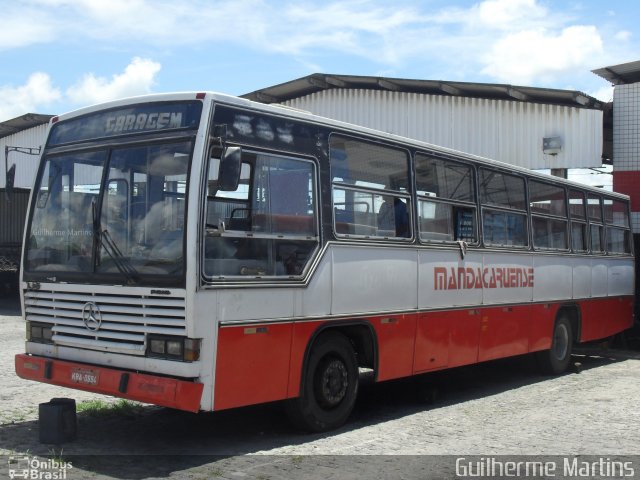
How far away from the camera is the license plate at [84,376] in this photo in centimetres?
707

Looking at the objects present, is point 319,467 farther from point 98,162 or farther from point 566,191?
point 566,191

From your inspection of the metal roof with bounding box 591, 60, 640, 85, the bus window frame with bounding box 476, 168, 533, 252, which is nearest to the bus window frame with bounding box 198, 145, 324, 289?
the bus window frame with bounding box 476, 168, 533, 252

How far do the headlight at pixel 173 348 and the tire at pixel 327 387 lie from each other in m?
1.46

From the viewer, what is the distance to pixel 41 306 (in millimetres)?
7770

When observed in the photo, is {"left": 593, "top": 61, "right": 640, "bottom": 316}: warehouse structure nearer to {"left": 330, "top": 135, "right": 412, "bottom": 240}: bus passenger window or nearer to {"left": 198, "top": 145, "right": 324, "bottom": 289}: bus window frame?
{"left": 330, "top": 135, "right": 412, "bottom": 240}: bus passenger window

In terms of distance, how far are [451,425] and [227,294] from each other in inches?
125

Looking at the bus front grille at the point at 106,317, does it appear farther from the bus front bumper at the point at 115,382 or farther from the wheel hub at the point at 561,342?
the wheel hub at the point at 561,342

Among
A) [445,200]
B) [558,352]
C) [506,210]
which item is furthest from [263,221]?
[558,352]

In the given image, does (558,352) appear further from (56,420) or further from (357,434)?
(56,420)

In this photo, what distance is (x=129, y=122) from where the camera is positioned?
7367 mm

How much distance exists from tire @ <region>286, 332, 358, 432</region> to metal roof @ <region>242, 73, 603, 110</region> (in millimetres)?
10743

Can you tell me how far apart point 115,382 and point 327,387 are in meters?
2.20

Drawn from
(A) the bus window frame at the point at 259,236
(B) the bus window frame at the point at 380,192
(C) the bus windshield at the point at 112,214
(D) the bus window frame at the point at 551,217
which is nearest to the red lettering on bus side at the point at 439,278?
(B) the bus window frame at the point at 380,192

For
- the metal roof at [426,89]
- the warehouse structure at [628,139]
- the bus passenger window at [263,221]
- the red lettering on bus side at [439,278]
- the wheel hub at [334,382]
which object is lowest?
the wheel hub at [334,382]
